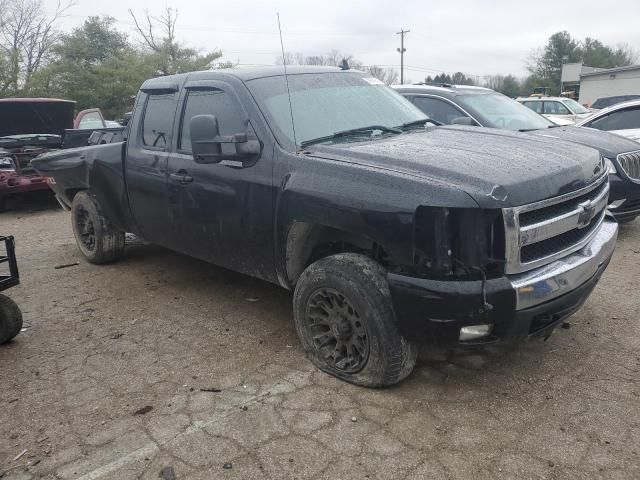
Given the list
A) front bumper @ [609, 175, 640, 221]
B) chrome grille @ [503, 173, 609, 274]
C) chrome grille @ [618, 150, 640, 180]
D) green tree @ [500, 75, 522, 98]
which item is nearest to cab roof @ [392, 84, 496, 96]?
chrome grille @ [618, 150, 640, 180]

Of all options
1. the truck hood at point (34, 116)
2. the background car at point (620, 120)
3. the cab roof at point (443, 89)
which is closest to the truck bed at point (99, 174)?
the cab roof at point (443, 89)

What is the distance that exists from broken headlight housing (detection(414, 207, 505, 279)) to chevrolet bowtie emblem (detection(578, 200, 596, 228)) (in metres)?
0.76

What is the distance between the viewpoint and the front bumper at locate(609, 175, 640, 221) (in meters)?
5.85

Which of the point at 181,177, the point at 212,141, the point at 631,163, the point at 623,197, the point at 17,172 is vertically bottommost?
the point at 623,197

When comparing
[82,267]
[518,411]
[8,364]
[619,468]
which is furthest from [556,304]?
[82,267]

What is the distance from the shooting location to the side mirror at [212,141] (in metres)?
3.56

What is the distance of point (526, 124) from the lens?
685 centimetres

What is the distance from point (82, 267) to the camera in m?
6.07

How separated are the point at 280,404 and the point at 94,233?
3.71m

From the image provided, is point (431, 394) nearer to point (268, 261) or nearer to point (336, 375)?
point (336, 375)

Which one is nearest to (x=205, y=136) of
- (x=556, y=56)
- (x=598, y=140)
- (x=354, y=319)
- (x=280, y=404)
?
(x=354, y=319)

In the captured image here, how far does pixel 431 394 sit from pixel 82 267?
4437 millimetres

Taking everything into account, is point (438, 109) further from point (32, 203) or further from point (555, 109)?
point (555, 109)

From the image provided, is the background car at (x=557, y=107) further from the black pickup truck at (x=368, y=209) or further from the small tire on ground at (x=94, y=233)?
the small tire on ground at (x=94, y=233)
